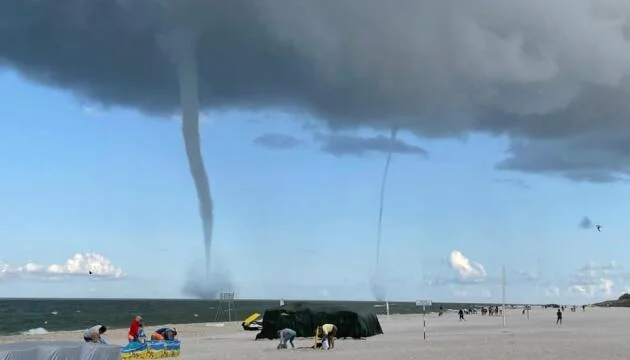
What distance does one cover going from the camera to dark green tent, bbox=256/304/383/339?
42.1m

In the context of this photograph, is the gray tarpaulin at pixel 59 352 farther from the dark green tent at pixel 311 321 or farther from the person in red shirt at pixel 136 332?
the dark green tent at pixel 311 321

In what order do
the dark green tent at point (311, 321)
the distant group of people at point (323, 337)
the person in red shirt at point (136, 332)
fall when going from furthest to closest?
the dark green tent at point (311, 321)
the distant group of people at point (323, 337)
the person in red shirt at point (136, 332)

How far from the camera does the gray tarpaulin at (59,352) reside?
19.0m

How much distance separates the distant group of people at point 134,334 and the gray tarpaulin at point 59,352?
463 cm

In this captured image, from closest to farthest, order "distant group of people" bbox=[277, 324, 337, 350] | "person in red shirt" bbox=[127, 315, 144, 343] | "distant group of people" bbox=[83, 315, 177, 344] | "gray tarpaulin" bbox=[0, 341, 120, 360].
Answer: "gray tarpaulin" bbox=[0, 341, 120, 360]
"distant group of people" bbox=[83, 315, 177, 344]
"person in red shirt" bbox=[127, 315, 144, 343]
"distant group of people" bbox=[277, 324, 337, 350]

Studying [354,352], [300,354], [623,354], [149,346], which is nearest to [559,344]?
[623,354]

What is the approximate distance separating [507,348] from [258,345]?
13465 mm

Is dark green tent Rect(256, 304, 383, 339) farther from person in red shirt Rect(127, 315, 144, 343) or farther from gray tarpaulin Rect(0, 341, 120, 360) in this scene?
gray tarpaulin Rect(0, 341, 120, 360)

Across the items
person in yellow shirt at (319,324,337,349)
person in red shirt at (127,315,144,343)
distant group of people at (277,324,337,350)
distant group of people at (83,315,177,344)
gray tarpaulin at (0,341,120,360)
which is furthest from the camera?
person in yellow shirt at (319,324,337,349)

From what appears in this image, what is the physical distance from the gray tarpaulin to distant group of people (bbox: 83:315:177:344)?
4.63 metres

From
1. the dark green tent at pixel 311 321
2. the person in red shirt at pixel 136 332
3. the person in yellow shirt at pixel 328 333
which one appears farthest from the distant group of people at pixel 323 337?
the person in red shirt at pixel 136 332

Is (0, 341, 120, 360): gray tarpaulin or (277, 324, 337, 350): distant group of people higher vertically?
(0, 341, 120, 360): gray tarpaulin

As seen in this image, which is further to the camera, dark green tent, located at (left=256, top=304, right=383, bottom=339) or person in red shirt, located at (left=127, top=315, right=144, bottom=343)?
dark green tent, located at (left=256, top=304, right=383, bottom=339)

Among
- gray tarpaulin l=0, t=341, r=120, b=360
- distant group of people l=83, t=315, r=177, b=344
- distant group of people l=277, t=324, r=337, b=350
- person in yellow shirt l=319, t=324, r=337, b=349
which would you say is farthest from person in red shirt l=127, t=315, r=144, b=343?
person in yellow shirt l=319, t=324, r=337, b=349
